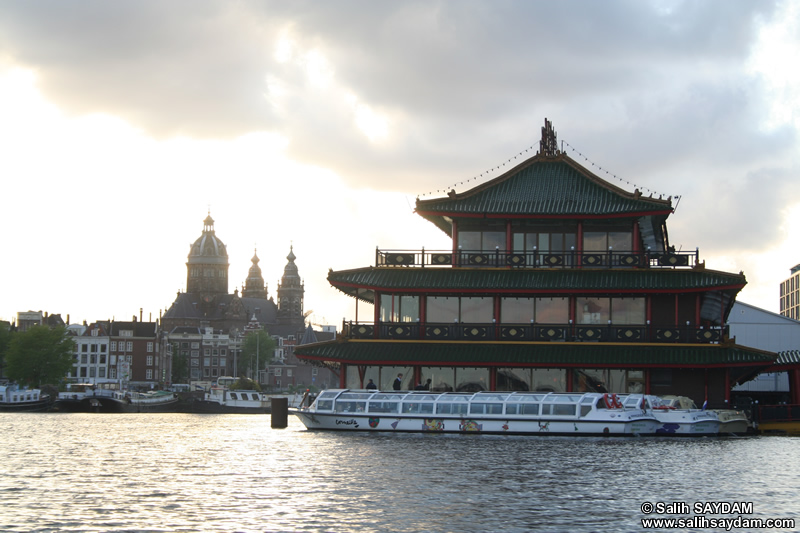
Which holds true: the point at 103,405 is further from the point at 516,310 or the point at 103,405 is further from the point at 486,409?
the point at 486,409

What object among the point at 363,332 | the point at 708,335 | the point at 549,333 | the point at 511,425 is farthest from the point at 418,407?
the point at 708,335

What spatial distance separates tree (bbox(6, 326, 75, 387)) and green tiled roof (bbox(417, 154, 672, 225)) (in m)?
96.0

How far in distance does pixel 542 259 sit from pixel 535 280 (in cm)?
299

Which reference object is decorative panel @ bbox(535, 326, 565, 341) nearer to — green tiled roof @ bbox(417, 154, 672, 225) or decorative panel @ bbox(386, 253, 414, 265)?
green tiled roof @ bbox(417, 154, 672, 225)

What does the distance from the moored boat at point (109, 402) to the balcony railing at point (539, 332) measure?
3004 inches

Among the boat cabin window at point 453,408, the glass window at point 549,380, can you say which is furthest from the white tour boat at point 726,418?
the boat cabin window at point 453,408

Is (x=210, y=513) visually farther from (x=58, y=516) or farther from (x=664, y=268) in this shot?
(x=664, y=268)

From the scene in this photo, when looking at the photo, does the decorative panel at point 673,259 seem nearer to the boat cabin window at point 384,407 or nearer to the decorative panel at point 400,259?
the decorative panel at point 400,259

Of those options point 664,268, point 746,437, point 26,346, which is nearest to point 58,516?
point 746,437

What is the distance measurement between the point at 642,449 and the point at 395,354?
21.8 meters

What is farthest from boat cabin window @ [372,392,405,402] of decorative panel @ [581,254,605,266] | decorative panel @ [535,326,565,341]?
decorative panel @ [581,254,605,266]

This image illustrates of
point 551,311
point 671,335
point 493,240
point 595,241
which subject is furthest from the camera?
point 493,240

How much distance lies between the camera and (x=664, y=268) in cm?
6888

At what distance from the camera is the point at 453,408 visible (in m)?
58.8
